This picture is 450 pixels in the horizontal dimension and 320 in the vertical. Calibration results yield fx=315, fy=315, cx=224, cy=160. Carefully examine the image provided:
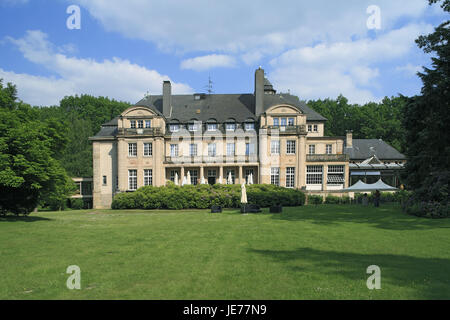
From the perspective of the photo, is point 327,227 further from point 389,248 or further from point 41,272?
point 41,272

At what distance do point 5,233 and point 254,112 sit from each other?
32.2 meters

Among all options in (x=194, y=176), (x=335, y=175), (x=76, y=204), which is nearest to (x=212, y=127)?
(x=194, y=176)

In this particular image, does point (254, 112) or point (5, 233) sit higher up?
point (254, 112)

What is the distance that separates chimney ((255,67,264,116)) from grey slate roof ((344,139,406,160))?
1923cm

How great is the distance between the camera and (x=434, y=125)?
1889 centimetres

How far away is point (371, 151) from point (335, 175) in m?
16.1

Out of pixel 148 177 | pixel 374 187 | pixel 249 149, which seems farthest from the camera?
pixel 249 149

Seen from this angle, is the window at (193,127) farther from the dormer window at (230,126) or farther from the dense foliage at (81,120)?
the dense foliage at (81,120)

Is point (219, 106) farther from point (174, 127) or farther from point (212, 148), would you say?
point (174, 127)

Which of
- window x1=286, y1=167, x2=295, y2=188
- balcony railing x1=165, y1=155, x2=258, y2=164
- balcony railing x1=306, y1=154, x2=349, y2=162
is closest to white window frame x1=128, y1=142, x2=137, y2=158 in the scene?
balcony railing x1=165, y1=155, x2=258, y2=164

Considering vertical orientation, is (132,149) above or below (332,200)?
above

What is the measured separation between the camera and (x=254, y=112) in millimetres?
42062

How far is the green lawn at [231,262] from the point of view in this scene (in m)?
6.64
